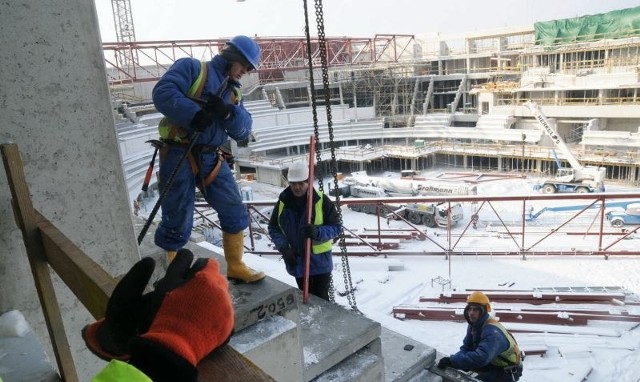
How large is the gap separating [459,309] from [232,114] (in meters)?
5.92

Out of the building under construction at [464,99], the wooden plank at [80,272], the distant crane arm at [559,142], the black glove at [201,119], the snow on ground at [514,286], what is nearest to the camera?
the wooden plank at [80,272]

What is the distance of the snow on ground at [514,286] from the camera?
5195 mm

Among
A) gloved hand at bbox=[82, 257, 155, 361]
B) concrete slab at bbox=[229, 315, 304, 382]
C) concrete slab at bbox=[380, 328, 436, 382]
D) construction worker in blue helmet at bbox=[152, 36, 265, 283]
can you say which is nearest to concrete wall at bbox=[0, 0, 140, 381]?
construction worker in blue helmet at bbox=[152, 36, 265, 283]

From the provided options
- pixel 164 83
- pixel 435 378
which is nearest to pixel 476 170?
pixel 435 378

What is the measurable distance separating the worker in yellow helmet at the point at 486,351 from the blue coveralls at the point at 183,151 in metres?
2.32

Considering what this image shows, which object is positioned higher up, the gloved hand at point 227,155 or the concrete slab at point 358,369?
the gloved hand at point 227,155

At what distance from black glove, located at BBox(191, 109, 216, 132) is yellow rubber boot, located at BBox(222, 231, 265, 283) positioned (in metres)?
0.82

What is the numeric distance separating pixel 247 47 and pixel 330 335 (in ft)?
6.79

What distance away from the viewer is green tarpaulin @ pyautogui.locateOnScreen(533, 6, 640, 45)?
30.3 m

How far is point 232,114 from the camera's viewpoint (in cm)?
253

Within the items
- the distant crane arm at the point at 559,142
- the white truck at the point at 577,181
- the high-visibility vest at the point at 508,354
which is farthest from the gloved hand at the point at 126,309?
the distant crane arm at the point at 559,142

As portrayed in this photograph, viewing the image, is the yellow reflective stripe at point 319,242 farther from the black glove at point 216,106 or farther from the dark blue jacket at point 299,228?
the black glove at point 216,106

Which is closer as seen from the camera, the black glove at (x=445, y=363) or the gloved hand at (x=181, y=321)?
the gloved hand at (x=181, y=321)

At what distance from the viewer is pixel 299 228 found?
4031 millimetres
